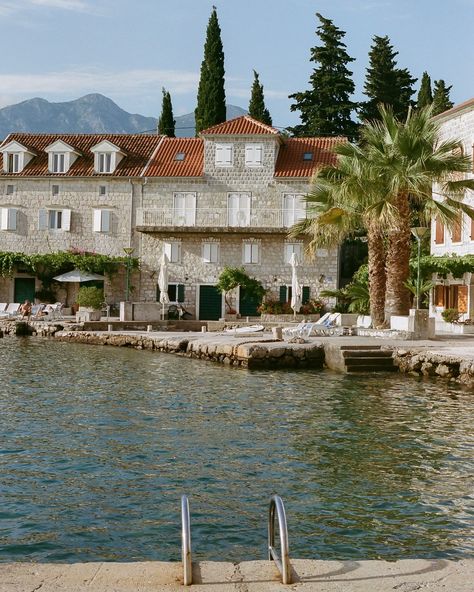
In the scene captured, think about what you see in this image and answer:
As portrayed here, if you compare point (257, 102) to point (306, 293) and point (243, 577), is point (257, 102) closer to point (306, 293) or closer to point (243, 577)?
point (306, 293)

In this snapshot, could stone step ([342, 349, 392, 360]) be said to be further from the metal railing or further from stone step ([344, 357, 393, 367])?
the metal railing

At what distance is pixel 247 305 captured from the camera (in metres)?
42.5

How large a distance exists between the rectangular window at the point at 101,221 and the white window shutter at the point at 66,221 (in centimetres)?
157

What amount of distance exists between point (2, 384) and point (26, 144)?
3038 centimetres

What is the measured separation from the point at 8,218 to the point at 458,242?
25238mm

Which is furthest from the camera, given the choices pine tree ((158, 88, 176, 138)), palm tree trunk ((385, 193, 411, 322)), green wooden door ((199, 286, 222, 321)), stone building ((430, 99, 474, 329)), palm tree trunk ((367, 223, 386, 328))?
pine tree ((158, 88, 176, 138))

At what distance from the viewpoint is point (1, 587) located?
18.5 feet

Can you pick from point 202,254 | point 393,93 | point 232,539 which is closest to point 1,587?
point 232,539

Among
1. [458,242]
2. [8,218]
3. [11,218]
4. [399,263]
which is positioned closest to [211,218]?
[11,218]

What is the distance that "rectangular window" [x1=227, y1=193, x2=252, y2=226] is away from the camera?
42.5 meters

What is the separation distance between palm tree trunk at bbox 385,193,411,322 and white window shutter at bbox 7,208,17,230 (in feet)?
81.5

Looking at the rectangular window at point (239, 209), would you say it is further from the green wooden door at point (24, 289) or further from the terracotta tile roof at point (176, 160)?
the green wooden door at point (24, 289)

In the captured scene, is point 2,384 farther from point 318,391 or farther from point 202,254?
point 202,254

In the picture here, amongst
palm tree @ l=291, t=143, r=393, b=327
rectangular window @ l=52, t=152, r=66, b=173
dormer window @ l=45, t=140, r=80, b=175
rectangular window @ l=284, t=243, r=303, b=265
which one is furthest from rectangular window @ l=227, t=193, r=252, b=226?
palm tree @ l=291, t=143, r=393, b=327
